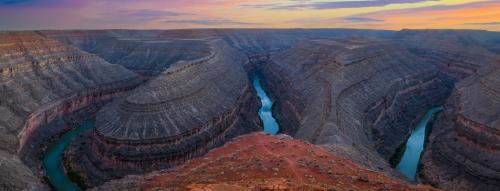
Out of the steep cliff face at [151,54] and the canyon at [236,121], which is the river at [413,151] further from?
the steep cliff face at [151,54]

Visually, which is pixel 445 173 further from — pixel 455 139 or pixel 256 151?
pixel 256 151

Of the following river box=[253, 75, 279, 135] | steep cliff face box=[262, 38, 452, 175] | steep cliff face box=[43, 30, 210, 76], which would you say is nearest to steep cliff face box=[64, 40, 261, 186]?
river box=[253, 75, 279, 135]

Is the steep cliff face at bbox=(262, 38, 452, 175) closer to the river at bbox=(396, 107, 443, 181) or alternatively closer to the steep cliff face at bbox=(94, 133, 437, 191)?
the river at bbox=(396, 107, 443, 181)

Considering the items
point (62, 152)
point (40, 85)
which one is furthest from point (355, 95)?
point (40, 85)

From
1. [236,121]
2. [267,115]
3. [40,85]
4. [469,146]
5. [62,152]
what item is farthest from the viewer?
[267,115]

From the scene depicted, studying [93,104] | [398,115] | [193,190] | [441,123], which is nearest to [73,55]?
[93,104]

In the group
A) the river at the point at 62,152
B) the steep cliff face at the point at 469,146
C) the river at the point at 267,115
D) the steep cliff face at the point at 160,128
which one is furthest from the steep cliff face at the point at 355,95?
the steep cliff face at the point at 160,128

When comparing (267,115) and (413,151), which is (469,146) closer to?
(413,151)
